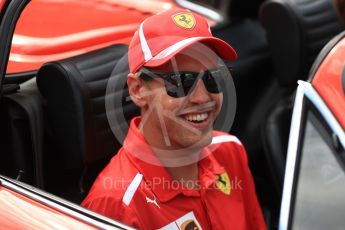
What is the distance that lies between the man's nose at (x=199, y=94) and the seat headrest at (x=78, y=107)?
2.04 ft

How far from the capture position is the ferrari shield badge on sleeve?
7.06ft

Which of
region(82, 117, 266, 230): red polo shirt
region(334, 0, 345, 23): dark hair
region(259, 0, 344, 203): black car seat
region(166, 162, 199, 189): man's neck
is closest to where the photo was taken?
region(82, 117, 266, 230): red polo shirt

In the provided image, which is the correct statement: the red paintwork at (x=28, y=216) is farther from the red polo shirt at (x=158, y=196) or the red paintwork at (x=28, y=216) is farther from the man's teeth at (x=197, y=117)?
the man's teeth at (x=197, y=117)

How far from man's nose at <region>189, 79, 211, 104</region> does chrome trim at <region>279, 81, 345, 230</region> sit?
0.26 m

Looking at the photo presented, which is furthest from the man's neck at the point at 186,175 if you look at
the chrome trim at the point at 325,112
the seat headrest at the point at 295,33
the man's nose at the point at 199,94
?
the seat headrest at the point at 295,33

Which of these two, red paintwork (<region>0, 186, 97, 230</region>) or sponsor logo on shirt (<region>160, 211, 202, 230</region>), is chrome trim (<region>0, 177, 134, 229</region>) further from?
sponsor logo on shirt (<region>160, 211, 202, 230</region>)

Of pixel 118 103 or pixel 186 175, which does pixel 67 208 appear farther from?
pixel 118 103

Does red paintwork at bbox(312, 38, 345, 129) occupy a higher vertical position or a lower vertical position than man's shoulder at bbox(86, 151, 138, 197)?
higher

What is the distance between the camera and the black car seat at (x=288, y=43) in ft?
10.3

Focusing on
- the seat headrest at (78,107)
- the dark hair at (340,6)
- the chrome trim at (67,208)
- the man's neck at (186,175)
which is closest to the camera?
the chrome trim at (67,208)

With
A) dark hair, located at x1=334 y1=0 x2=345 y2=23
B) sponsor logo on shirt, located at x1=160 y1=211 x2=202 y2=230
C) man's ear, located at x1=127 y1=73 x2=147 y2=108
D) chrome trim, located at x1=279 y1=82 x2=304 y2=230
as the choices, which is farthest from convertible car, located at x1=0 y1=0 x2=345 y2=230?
man's ear, located at x1=127 y1=73 x2=147 y2=108

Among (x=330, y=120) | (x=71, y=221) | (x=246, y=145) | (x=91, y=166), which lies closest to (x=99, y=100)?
(x=91, y=166)

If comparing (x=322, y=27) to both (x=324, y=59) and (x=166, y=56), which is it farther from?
(x=166, y=56)

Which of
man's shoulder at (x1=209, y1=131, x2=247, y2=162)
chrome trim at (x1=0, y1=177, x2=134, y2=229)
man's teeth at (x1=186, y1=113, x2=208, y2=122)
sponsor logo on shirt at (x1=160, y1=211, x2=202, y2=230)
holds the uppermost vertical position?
man's teeth at (x1=186, y1=113, x2=208, y2=122)
